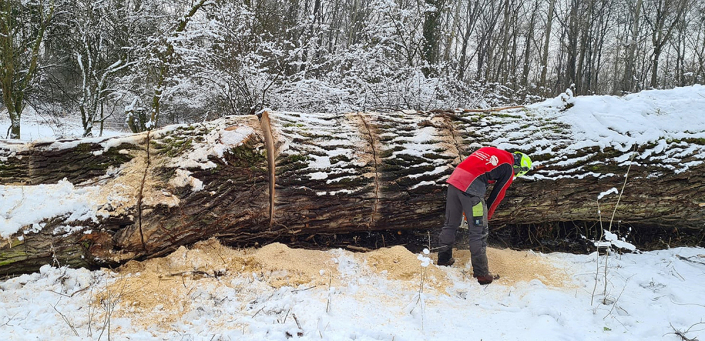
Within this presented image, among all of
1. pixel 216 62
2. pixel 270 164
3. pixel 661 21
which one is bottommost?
pixel 270 164

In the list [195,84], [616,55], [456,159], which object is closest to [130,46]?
[195,84]

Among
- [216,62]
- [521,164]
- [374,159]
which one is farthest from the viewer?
[216,62]

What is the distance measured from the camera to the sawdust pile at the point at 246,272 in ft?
7.82

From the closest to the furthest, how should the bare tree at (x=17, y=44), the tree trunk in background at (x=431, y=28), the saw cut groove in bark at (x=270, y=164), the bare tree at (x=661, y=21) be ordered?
the saw cut groove in bark at (x=270, y=164), the bare tree at (x=17, y=44), the tree trunk in background at (x=431, y=28), the bare tree at (x=661, y=21)

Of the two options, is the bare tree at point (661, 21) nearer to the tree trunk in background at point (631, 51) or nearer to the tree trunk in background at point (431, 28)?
the tree trunk in background at point (631, 51)

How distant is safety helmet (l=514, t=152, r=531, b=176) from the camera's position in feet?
10.4

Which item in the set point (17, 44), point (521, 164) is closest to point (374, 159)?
point (521, 164)

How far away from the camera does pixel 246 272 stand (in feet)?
9.26

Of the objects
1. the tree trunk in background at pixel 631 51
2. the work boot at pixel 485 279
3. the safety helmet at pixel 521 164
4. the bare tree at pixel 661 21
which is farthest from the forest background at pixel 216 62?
the tree trunk in background at pixel 631 51

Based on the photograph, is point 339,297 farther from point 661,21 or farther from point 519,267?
point 661,21

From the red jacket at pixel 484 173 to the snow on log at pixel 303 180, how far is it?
1.04 ft

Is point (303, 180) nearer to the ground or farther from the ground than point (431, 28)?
nearer to the ground

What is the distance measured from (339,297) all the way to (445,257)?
113 centimetres

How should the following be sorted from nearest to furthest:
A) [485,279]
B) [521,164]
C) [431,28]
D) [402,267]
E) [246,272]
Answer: [246,272] → [485,279] → [402,267] → [521,164] → [431,28]
